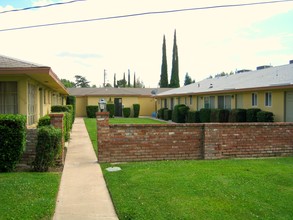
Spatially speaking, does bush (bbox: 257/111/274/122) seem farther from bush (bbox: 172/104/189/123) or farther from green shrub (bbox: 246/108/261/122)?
bush (bbox: 172/104/189/123)

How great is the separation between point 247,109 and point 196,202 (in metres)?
13.8

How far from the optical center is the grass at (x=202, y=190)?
5113 mm

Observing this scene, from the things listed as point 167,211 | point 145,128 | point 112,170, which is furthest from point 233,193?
point 145,128

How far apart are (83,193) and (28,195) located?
1.00 meters

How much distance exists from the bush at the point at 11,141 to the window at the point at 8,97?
164 inches

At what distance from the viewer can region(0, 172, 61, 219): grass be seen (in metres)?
4.98

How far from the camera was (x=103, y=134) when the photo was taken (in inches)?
361

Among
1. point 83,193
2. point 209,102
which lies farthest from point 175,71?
point 83,193

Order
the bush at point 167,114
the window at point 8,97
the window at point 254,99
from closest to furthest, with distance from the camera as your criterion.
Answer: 1. the window at point 8,97
2. the window at point 254,99
3. the bush at point 167,114

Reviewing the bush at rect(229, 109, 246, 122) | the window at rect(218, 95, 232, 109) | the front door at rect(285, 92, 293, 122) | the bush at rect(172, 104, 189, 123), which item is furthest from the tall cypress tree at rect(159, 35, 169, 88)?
the front door at rect(285, 92, 293, 122)

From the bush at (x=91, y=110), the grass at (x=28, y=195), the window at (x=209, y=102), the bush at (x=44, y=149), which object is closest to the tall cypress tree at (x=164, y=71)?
the bush at (x=91, y=110)

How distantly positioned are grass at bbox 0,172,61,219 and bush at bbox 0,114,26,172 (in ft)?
1.11

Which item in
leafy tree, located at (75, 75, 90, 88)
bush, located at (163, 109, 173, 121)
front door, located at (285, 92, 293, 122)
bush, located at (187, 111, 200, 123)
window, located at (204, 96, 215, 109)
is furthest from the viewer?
leafy tree, located at (75, 75, 90, 88)

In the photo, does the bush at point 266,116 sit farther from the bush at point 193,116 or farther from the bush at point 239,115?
the bush at point 193,116
